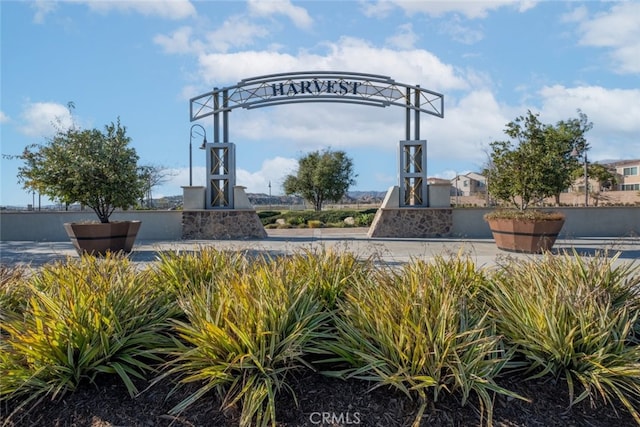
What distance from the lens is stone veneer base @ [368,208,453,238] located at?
42.9ft

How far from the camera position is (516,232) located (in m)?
9.00

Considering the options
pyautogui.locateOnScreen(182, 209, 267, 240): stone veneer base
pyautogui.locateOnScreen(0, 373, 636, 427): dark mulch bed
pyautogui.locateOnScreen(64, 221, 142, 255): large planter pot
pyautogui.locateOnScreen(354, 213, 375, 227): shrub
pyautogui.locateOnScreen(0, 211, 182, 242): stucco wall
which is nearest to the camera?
pyautogui.locateOnScreen(0, 373, 636, 427): dark mulch bed

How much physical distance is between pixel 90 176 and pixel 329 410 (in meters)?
8.40

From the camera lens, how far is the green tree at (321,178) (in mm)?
28484

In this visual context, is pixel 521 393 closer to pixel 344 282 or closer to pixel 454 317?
pixel 454 317

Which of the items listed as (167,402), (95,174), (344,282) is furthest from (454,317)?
(95,174)

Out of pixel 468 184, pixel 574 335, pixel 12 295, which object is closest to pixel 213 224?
pixel 12 295

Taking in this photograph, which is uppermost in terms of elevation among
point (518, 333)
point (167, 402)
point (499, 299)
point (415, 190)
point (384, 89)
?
point (384, 89)

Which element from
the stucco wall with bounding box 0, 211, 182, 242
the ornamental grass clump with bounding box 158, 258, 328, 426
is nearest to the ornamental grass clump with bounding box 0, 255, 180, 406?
the ornamental grass clump with bounding box 158, 258, 328, 426

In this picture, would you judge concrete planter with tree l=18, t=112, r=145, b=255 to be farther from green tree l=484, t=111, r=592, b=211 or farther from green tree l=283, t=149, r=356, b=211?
green tree l=283, t=149, r=356, b=211

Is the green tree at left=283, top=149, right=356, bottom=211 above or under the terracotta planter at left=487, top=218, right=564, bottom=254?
above

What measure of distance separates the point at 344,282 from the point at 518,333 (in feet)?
4.64

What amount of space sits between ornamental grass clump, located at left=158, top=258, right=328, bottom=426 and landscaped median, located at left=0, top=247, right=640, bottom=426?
0.01 m

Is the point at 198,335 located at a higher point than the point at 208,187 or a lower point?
lower
